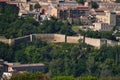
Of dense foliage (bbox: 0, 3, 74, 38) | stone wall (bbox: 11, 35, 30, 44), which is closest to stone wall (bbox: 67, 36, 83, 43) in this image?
dense foliage (bbox: 0, 3, 74, 38)

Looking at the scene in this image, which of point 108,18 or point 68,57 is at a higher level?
point 68,57

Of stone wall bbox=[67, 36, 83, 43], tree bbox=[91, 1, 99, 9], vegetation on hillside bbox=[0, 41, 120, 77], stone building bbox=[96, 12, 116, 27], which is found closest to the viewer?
vegetation on hillside bbox=[0, 41, 120, 77]

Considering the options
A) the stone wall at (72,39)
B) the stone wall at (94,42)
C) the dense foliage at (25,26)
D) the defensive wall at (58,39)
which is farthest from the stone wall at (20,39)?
the stone wall at (94,42)

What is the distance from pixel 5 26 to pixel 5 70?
7.62 m

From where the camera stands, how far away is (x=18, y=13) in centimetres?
4547

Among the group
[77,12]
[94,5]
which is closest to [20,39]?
[77,12]

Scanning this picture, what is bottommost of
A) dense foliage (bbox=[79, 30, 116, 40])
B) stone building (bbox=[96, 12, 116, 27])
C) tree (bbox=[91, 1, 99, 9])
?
tree (bbox=[91, 1, 99, 9])

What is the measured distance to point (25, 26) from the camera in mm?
41531

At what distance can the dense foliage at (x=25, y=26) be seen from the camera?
1609 inches

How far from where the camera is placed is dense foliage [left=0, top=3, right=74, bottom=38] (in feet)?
134

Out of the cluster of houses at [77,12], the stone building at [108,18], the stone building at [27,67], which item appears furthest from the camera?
the stone building at [108,18]

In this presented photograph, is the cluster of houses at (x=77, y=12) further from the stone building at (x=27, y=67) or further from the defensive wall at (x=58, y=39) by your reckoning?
the stone building at (x=27, y=67)

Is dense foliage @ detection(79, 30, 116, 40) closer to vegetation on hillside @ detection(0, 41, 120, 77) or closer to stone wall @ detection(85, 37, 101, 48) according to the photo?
stone wall @ detection(85, 37, 101, 48)

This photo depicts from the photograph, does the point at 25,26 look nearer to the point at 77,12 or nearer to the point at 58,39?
the point at 58,39
